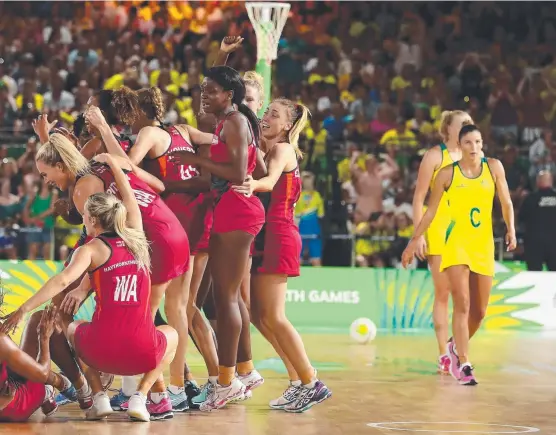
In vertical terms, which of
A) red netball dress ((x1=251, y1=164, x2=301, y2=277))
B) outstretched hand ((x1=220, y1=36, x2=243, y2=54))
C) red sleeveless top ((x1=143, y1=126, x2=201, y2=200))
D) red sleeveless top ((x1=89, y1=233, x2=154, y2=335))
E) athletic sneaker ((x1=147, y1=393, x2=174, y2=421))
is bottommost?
athletic sneaker ((x1=147, y1=393, x2=174, y2=421))

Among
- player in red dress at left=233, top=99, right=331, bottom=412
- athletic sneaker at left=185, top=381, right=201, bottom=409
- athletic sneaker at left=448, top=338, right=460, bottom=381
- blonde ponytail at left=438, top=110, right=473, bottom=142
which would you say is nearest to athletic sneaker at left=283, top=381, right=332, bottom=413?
player in red dress at left=233, top=99, right=331, bottom=412

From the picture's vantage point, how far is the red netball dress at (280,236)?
→ 27.3 feet

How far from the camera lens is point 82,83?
Answer: 2044cm

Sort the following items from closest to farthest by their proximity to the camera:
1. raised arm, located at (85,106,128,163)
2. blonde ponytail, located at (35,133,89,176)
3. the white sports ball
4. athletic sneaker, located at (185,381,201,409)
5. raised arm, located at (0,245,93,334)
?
raised arm, located at (0,245,93,334), blonde ponytail, located at (35,133,89,176), raised arm, located at (85,106,128,163), athletic sneaker, located at (185,381,201,409), the white sports ball

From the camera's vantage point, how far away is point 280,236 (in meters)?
8.44

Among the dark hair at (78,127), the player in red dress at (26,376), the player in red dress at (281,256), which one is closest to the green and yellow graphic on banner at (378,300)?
the player in red dress at (281,256)

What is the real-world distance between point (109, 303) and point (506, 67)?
50.6 ft

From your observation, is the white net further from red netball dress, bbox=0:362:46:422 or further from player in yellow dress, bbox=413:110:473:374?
red netball dress, bbox=0:362:46:422

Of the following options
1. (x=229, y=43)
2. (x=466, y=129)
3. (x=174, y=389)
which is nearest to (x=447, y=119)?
(x=466, y=129)

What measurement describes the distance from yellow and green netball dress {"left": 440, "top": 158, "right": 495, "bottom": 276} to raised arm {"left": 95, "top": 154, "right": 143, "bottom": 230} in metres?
3.51

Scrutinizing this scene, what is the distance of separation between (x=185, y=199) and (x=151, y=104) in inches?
28.9

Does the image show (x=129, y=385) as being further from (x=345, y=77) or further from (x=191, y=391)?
(x=345, y=77)

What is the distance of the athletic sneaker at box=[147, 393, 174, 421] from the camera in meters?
7.75

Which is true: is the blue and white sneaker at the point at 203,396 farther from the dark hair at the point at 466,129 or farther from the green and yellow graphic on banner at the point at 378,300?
the green and yellow graphic on banner at the point at 378,300
